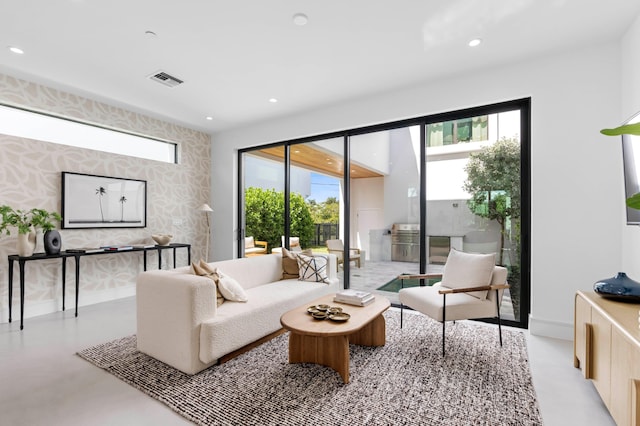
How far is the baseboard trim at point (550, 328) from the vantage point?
296 cm

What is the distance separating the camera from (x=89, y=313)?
377 centimetres

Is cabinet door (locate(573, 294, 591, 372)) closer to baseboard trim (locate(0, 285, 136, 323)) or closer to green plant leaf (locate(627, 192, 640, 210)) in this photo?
green plant leaf (locate(627, 192, 640, 210))

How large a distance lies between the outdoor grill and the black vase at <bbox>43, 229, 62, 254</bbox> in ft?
13.1

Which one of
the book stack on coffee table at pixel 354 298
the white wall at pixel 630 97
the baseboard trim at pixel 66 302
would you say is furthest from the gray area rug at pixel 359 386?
the baseboard trim at pixel 66 302

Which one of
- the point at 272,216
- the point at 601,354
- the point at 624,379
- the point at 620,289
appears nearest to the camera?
the point at 624,379

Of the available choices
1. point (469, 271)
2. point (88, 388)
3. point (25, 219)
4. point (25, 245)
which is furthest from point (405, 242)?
point (25, 219)

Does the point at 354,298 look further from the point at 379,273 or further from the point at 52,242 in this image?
the point at 52,242

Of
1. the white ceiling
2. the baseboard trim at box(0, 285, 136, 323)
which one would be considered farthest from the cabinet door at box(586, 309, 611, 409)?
the baseboard trim at box(0, 285, 136, 323)

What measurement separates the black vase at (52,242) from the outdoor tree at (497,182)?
4.71 m

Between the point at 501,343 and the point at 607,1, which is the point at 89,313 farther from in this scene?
the point at 607,1

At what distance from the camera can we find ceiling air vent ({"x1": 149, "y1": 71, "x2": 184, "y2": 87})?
348cm

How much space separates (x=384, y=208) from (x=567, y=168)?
198 cm

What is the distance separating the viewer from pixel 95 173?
4.23 m

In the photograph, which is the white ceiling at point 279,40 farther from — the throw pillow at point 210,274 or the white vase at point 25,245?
the throw pillow at point 210,274
